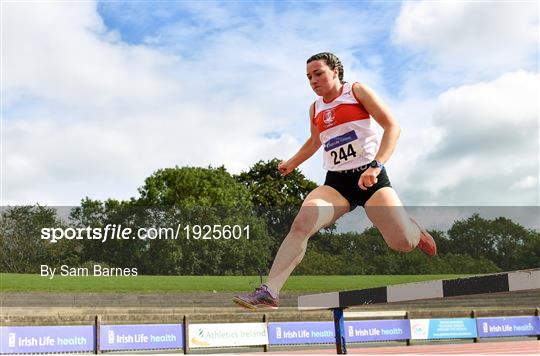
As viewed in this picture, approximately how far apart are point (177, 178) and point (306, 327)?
38.0m

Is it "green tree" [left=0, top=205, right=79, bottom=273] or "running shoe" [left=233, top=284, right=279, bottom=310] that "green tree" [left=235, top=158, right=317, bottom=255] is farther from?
"running shoe" [left=233, top=284, right=279, bottom=310]

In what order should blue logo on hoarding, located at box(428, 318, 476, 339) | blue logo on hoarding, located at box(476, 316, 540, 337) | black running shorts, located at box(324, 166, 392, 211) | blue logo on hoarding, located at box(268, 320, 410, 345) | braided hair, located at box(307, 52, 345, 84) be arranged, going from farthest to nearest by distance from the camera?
1. blue logo on hoarding, located at box(476, 316, 540, 337)
2. blue logo on hoarding, located at box(428, 318, 476, 339)
3. blue logo on hoarding, located at box(268, 320, 410, 345)
4. braided hair, located at box(307, 52, 345, 84)
5. black running shorts, located at box(324, 166, 392, 211)

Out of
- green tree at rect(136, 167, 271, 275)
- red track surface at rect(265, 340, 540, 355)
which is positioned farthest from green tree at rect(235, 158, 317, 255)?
red track surface at rect(265, 340, 540, 355)

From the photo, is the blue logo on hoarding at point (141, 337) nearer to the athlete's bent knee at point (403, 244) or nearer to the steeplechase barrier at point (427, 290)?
the steeplechase barrier at point (427, 290)

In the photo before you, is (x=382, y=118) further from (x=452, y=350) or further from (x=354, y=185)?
(x=452, y=350)

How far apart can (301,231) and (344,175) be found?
20.0 inches

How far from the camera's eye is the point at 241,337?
19516 mm

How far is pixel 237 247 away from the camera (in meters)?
24.0

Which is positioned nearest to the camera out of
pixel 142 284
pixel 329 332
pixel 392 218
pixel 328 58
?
pixel 392 218

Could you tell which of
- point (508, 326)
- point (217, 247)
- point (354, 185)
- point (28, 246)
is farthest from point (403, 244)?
point (28, 246)

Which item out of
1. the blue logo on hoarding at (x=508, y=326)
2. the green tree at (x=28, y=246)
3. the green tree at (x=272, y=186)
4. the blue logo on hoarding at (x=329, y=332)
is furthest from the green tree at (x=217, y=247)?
the green tree at (x=272, y=186)

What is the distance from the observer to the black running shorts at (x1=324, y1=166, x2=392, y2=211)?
4531mm

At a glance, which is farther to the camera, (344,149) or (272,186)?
(272,186)

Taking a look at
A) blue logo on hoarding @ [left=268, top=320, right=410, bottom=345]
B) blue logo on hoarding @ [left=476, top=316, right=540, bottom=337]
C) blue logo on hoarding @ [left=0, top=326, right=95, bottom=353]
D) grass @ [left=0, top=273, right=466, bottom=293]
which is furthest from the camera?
grass @ [left=0, top=273, right=466, bottom=293]
